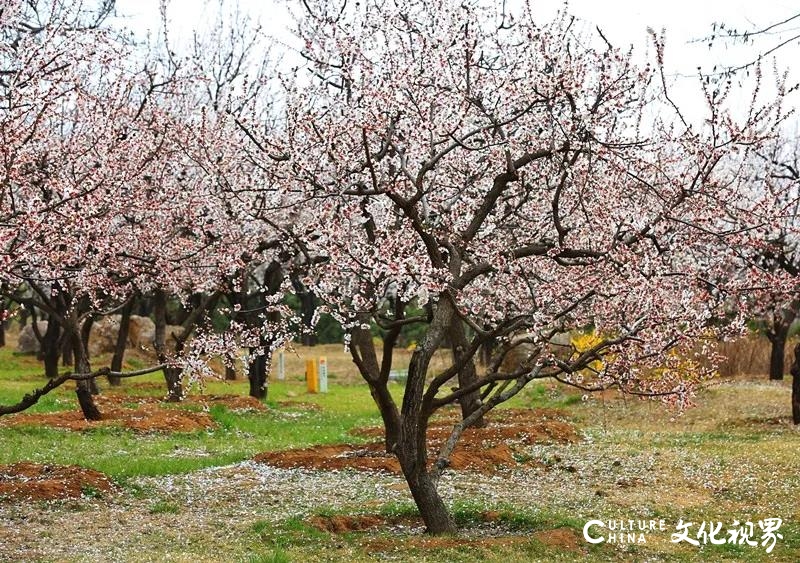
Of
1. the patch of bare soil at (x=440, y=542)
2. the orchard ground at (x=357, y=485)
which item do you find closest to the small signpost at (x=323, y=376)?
the orchard ground at (x=357, y=485)

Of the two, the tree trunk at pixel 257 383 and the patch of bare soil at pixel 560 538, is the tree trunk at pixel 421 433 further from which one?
the tree trunk at pixel 257 383

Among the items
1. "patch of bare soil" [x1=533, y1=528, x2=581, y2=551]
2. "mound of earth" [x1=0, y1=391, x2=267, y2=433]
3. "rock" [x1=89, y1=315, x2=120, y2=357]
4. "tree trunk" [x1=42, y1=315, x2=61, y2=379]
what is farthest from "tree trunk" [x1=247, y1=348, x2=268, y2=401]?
"patch of bare soil" [x1=533, y1=528, x2=581, y2=551]

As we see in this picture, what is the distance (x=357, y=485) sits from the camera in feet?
38.1

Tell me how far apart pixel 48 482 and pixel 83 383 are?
22.4 ft

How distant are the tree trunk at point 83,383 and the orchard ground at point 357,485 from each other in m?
0.46

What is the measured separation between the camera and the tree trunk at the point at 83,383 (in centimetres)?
1641

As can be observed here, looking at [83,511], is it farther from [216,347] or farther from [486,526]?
[486,526]

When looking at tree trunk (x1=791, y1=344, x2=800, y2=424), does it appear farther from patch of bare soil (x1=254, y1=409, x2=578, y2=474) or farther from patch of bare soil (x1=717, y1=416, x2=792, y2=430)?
patch of bare soil (x1=254, y1=409, x2=578, y2=474)

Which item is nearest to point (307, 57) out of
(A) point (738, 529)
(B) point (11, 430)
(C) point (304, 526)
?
(C) point (304, 526)

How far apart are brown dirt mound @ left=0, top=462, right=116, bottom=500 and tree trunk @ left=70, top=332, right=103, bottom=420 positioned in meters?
4.60

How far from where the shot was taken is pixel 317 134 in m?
9.12

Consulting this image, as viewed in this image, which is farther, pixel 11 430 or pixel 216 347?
pixel 11 430

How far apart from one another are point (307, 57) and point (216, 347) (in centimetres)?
377

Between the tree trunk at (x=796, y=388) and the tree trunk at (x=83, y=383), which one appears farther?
the tree trunk at (x=796, y=388)
